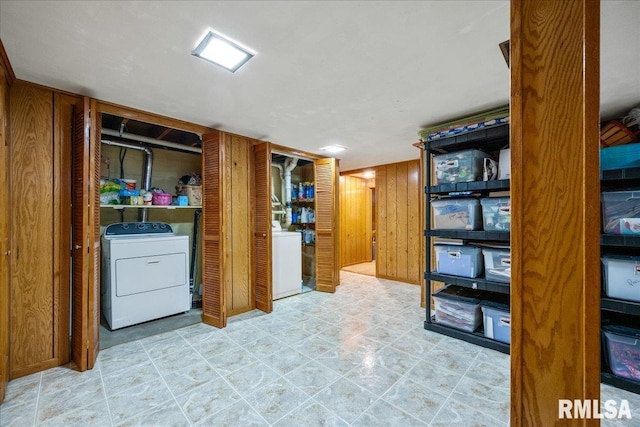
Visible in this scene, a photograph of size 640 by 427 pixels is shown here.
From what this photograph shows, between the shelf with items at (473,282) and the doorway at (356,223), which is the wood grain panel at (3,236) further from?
the doorway at (356,223)

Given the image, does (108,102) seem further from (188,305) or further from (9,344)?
(188,305)

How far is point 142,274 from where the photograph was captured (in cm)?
293

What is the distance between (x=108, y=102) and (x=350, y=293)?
12.4 ft

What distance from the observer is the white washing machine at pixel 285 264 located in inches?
154

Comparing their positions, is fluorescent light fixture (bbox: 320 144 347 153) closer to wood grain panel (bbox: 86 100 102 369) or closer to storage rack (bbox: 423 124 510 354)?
storage rack (bbox: 423 124 510 354)

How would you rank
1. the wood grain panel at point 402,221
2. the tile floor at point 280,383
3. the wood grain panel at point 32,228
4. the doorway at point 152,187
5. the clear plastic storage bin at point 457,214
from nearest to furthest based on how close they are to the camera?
the tile floor at point 280,383, the wood grain panel at point 32,228, the clear plastic storage bin at point 457,214, the doorway at point 152,187, the wood grain panel at point 402,221

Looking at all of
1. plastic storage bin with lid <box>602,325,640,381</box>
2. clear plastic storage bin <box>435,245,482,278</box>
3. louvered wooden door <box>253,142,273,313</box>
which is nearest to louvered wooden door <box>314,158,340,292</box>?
louvered wooden door <box>253,142,273,313</box>

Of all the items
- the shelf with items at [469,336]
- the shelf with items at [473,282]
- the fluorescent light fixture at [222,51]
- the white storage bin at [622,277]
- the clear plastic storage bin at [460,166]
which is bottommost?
the shelf with items at [469,336]

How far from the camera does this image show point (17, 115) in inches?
79.0

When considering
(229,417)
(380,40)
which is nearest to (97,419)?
(229,417)

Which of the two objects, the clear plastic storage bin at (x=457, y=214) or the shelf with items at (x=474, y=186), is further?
the clear plastic storage bin at (x=457, y=214)

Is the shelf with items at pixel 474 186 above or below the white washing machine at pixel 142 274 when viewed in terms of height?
above

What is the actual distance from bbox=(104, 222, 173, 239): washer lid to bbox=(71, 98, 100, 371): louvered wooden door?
821 millimetres

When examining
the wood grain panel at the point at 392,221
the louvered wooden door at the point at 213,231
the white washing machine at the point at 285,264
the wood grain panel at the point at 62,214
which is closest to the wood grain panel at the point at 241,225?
the louvered wooden door at the point at 213,231
